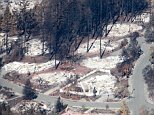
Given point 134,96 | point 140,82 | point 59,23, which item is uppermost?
point 59,23

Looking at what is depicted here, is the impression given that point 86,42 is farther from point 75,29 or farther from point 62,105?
point 62,105

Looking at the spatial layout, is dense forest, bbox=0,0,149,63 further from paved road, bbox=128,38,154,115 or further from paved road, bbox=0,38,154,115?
paved road, bbox=0,38,154,115

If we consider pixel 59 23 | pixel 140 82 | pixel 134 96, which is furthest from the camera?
pixel 59 23

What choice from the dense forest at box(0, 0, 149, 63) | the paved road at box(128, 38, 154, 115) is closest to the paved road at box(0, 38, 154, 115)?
the paved road at box(128, 38, 154, 115)

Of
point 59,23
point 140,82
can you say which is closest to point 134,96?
point 140,82

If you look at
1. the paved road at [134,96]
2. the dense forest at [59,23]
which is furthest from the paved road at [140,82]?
the dense forest at [59,23]

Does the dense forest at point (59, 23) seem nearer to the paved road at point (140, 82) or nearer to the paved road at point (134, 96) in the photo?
the paved road at point (140, 82)

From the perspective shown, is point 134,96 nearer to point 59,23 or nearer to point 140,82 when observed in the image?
point 140,82

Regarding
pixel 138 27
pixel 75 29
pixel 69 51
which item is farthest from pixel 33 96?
pixel 138 27
